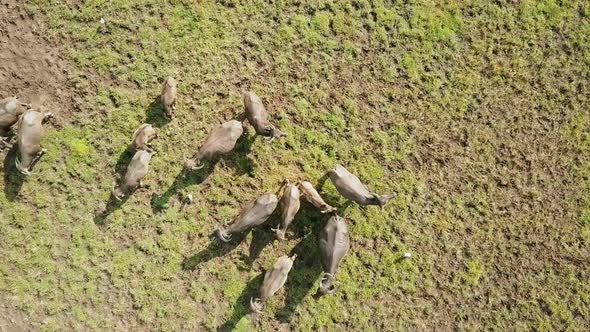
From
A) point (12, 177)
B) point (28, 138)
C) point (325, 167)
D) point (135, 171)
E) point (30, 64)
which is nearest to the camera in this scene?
point (28, 138)

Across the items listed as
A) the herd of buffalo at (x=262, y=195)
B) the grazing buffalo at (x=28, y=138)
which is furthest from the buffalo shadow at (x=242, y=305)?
the grazing buffalo at (x=28, y=138)

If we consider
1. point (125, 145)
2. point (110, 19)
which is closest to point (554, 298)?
point (125, 145)

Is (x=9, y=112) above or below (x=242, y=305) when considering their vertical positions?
above

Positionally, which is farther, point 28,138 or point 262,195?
point 262,195

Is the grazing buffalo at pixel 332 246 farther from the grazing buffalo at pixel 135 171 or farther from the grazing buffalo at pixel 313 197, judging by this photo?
the grazing buffalo at pixel 135 171

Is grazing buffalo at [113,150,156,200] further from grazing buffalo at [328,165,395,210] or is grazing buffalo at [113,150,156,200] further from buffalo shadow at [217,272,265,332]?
grazing buffalo at [328,165,395,210]

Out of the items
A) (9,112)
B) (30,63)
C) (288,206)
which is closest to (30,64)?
(30,63)

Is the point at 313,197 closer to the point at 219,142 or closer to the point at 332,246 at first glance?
the point at 332,246
